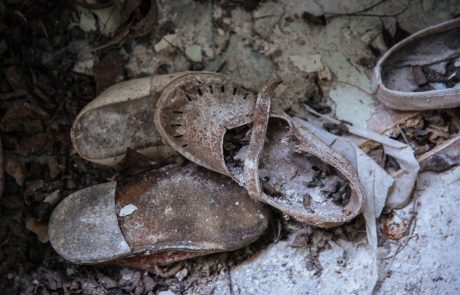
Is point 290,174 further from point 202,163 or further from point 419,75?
point 419,75

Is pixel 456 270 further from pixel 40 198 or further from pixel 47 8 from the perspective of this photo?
pixel 47 8

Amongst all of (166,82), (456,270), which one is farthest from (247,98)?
(456,270)

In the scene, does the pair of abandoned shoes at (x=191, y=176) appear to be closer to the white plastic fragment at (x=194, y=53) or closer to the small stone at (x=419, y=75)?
the white plastic fragment at (x=194, y=53)

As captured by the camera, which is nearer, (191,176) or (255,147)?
(255,147)

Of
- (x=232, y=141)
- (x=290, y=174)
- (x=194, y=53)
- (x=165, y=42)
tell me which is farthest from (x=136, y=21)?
(x=290, y=174)

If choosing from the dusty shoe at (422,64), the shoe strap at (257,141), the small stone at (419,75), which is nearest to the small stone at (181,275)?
the shoe strap at (257,141)

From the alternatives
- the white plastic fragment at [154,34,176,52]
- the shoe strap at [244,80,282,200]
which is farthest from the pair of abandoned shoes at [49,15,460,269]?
the white plastic fragment at [154,34,176,52]

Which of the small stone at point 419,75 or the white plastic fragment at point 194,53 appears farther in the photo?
the white plastic fragment at point 194,53
